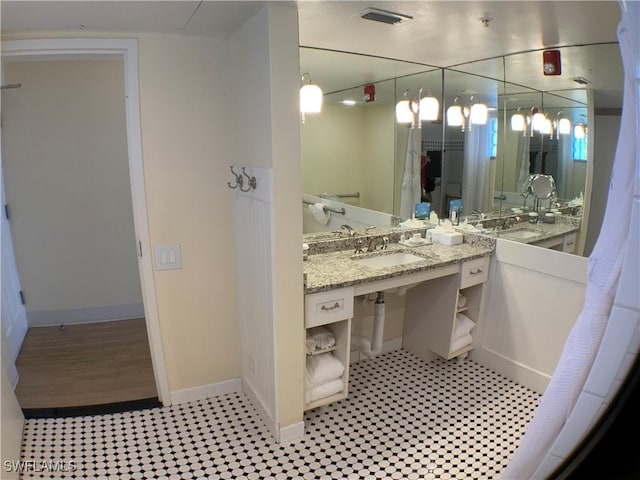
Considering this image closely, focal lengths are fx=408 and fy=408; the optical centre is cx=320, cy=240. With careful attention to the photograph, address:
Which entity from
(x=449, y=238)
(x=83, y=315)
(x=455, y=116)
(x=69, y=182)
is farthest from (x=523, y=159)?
(x=83, y=315)

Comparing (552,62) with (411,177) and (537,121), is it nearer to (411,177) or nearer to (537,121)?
(537,121)

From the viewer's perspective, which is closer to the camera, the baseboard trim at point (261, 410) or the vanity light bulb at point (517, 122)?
the baseboard trim at point (261, 410)

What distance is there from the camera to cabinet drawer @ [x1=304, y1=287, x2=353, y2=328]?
2088 mm

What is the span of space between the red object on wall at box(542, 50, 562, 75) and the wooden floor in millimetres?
3095

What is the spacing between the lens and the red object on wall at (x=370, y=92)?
2.85 metres

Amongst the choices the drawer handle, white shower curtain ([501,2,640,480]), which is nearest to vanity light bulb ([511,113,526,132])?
the drawer handle

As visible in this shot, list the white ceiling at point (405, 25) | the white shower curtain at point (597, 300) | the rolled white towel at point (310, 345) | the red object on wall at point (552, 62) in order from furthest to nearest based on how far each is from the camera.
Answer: the red object on wall at point (552, 62) → the rolled white towel at point (310, 345) → the white ceiling at point (405, 25) → the white shower curtain at point (597, 300)

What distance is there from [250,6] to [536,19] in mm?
1291

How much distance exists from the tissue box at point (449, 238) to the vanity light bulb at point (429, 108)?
87 cm

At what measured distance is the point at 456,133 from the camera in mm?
3115

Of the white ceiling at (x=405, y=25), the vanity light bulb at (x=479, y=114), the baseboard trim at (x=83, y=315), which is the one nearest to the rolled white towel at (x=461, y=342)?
the vanity light bulb at (x=479, y=114)

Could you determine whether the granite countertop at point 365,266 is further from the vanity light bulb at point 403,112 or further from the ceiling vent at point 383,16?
the ceiling vent at point 383,16

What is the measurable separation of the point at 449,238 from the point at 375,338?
898 mm

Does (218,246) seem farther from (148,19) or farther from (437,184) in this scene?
(437,184)
